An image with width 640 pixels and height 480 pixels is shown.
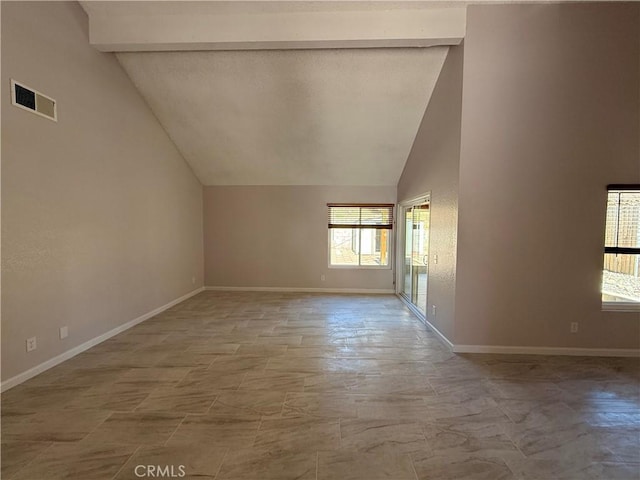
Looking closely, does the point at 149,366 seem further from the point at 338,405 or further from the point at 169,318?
the point at 338,405

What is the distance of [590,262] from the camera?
331 cm

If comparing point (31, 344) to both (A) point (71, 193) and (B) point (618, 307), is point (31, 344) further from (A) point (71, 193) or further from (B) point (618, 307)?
(B) point (618, 307)

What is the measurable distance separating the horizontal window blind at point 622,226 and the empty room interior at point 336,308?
3cm

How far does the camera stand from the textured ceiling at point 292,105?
3914 mm

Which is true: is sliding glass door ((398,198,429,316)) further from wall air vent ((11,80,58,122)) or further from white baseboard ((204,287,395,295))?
wall air vent ((11,80,58,122))

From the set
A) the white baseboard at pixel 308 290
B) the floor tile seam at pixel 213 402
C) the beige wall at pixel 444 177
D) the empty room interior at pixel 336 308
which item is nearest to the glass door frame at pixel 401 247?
the white baseboard at pixel 308 290

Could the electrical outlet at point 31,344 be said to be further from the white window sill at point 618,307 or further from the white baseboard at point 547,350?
the white window sill at point 618,307

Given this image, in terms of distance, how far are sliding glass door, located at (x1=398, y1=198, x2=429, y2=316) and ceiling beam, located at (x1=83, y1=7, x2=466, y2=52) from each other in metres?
2.24

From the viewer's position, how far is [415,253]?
5340 mm

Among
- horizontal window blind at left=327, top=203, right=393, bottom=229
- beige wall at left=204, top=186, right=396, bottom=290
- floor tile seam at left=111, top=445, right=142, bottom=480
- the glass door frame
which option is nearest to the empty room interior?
floor tile seam at left=111, top=445, right=142, bottom=480

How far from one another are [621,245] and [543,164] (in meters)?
1.32

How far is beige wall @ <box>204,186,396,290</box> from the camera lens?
657cm

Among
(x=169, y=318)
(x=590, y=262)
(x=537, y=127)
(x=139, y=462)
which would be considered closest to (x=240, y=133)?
(x=169, y=318)

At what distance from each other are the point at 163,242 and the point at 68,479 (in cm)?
389
